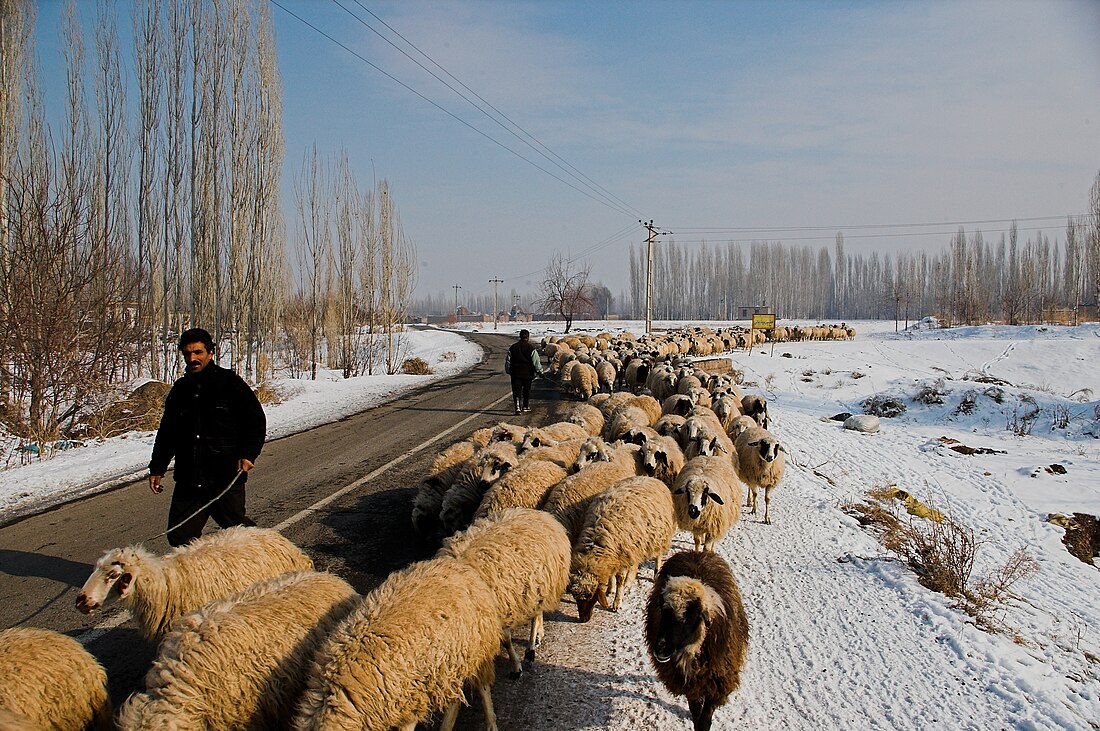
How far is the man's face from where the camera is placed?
5.10 m

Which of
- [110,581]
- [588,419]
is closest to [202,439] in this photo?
[110,581]

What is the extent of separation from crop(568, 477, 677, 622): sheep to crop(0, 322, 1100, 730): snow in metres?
0.24

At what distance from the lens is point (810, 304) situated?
411 feet

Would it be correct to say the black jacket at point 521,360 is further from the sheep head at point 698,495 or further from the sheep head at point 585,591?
the sheep head at point 585,591

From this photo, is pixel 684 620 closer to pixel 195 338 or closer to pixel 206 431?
pixel 206 431

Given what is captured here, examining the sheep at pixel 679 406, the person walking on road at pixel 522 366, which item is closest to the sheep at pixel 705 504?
the sheep at pixel 679 406

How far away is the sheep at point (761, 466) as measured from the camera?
8.49m

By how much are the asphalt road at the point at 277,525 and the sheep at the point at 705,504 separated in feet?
8.80

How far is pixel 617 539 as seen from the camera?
17.8 feet

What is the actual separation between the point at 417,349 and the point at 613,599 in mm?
42782

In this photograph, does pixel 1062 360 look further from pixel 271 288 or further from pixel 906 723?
pixel 271 288

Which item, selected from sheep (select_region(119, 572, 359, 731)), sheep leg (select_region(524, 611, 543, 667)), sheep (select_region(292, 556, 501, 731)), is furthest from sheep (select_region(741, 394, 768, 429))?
sheep (select_region(119, 572, 359, 731))

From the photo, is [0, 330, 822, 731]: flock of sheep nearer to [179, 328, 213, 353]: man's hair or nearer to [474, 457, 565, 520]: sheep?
[474, 457, 565, 520]: sheep

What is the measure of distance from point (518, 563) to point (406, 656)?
128 centimetres
